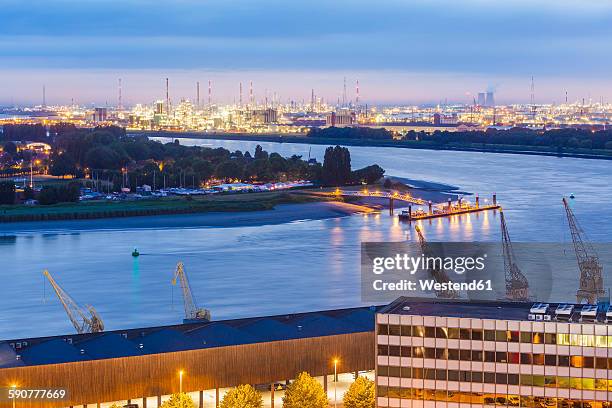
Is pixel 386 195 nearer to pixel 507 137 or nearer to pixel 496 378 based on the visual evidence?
pixel 496 378

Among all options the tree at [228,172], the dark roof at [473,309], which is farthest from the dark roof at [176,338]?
the tree at [228,172]

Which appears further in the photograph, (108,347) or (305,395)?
(108,347)

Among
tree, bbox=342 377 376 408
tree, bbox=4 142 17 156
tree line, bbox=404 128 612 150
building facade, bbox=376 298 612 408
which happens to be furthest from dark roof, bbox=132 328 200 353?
tree line, bbox=404 128 612 150

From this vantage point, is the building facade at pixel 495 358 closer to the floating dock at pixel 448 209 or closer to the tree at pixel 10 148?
the floating dock at pixel 448 209

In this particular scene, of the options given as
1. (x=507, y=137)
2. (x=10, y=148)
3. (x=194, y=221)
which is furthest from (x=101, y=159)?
(x=507, y=137)

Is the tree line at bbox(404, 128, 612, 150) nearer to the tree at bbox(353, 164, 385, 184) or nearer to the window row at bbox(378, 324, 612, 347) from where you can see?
the tree at bbox(353, 164, 385, 184)
